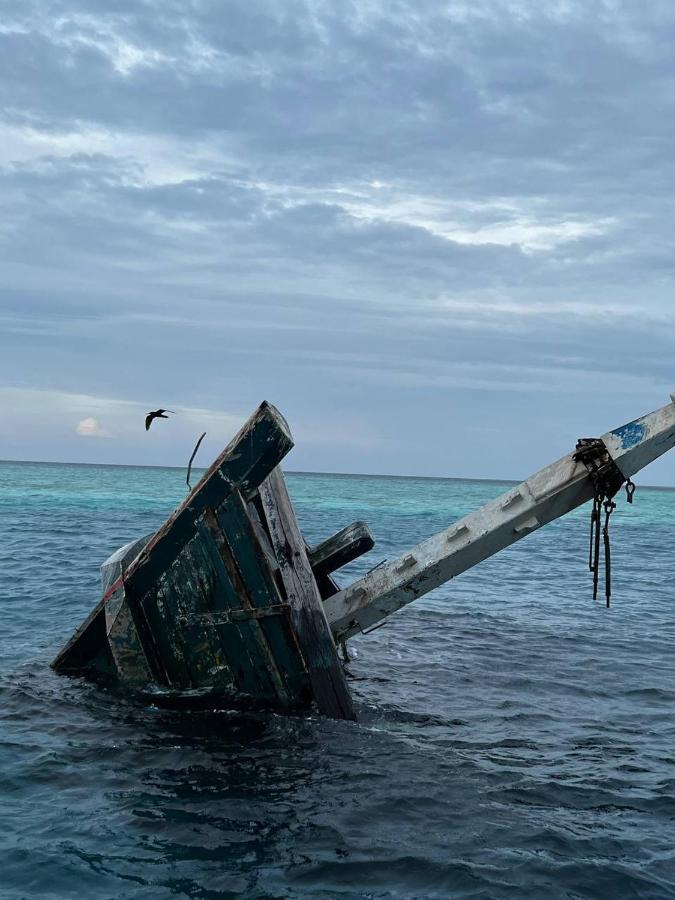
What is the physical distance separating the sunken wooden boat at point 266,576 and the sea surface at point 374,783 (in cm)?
42

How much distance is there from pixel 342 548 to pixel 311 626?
1.56 meters

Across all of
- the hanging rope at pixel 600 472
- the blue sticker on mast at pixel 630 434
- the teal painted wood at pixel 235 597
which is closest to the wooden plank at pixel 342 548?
the teal painted wood at pixel 235 597

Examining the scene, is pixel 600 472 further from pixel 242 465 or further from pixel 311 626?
pixel 242 465

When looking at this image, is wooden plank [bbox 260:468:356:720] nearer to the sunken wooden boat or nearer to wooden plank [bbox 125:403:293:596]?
the sunken wooden boat

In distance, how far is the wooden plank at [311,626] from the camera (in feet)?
25.1

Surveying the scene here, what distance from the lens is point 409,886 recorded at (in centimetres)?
529

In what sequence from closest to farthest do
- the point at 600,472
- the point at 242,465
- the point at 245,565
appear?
the point at 600,472, the point at 242,465, the point at 245,565

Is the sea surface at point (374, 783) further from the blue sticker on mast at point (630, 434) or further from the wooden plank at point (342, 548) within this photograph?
the blue sticker on mast at point (630, 434)

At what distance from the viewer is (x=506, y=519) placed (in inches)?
302

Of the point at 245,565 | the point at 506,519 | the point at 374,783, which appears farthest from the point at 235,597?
the point at 506,519

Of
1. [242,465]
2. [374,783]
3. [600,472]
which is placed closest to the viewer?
[374,783]

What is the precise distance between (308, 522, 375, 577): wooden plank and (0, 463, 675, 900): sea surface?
1476mm

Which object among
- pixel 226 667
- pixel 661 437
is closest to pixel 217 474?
pixel 226 667

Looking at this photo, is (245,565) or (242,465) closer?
(242,465)
